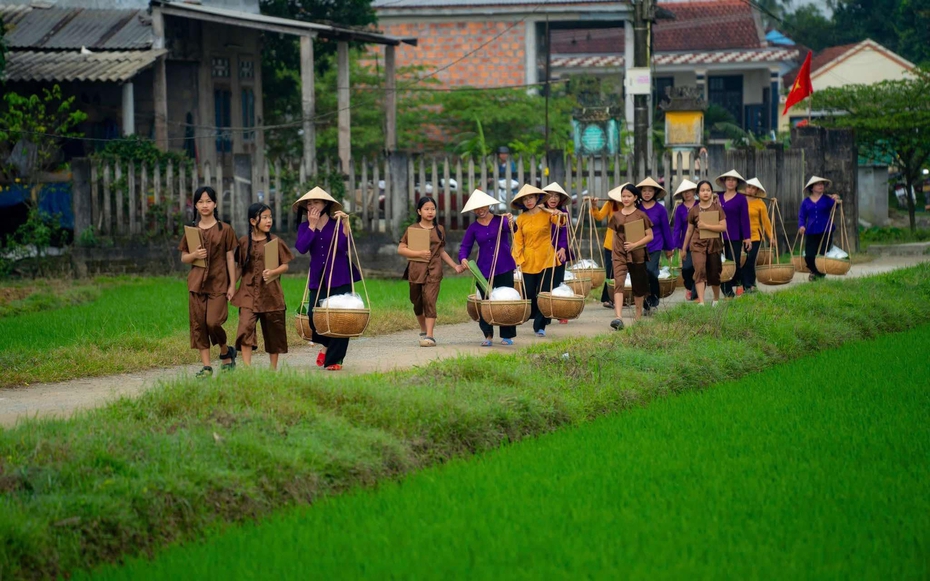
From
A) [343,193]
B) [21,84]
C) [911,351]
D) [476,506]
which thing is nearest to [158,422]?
[476,506]

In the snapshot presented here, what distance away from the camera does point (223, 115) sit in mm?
26094

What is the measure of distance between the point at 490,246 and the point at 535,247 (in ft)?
2.70

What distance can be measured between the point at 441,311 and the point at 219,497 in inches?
367

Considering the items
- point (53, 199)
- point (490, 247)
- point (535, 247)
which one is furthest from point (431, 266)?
point (53, 199)

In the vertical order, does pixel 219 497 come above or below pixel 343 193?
below

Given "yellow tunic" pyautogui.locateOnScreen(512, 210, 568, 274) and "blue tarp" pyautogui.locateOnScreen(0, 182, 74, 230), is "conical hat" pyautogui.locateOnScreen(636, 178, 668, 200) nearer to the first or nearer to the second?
"yellow tunic" pyautogui.locateOnScreen(512, 210, 568, 274)

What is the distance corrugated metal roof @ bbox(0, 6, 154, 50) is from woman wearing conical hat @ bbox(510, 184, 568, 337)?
1118 cm

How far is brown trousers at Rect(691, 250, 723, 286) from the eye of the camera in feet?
51.2

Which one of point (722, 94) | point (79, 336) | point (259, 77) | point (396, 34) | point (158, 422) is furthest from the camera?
point (722, 94)

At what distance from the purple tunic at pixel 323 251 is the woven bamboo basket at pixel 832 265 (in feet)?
26.3

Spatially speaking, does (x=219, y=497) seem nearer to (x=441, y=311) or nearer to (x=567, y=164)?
(x=441, y=311)

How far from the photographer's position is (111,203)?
20656mm

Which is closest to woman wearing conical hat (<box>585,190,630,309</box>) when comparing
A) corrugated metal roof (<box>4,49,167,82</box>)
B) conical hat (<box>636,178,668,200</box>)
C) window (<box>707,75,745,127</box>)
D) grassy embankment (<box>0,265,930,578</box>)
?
conical hat (<box>636,178,668,200</box>)

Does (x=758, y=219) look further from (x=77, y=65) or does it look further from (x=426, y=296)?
(x=77, y=65)
